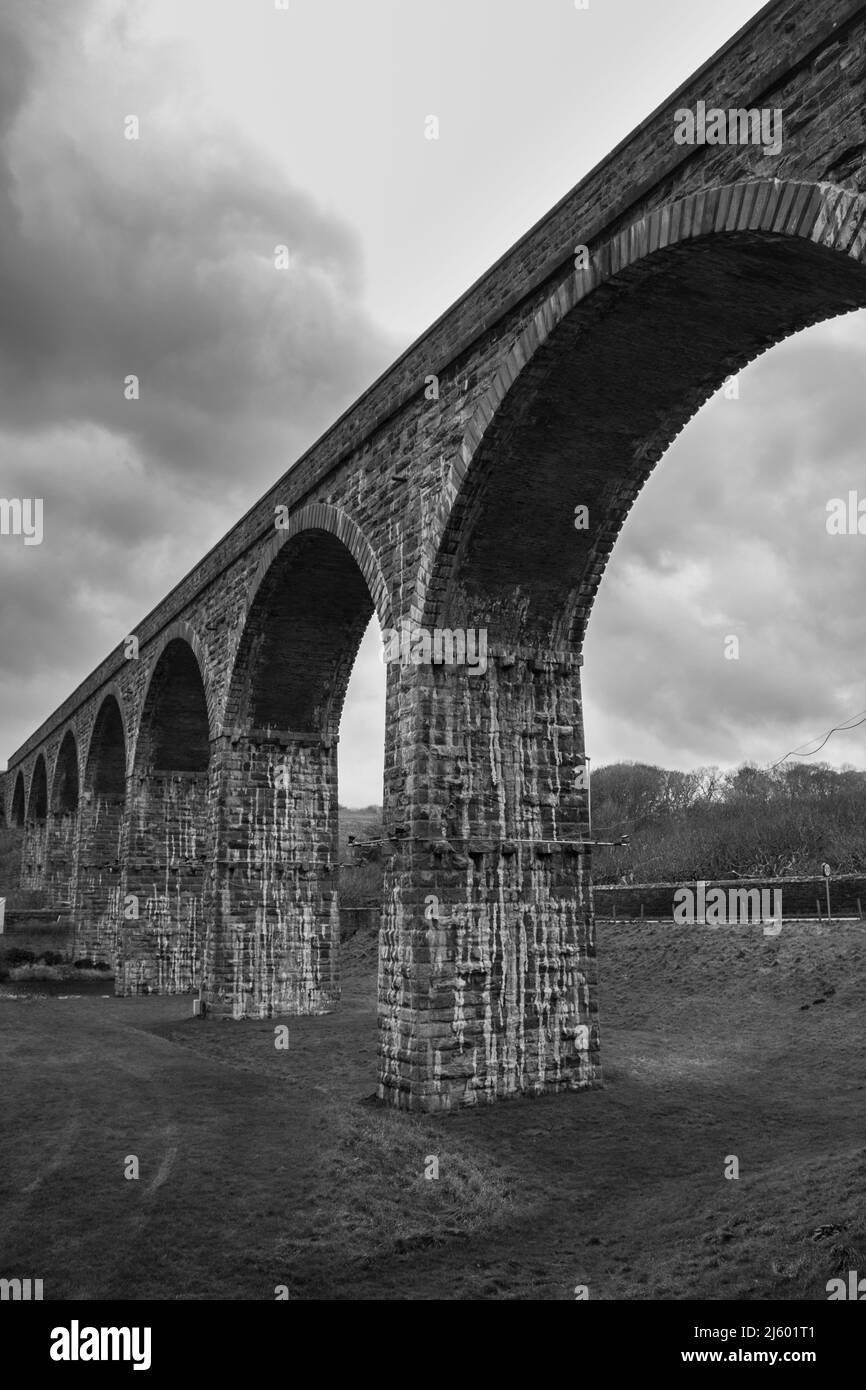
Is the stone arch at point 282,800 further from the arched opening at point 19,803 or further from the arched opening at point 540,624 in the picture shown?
the arched opening at point 19,803

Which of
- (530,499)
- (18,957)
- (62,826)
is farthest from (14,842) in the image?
(530,499)

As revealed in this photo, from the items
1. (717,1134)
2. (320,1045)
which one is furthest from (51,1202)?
(320,1045)

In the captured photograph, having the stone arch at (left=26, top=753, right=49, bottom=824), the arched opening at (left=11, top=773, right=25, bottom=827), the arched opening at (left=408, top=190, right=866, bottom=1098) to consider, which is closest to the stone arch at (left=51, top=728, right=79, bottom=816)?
the stone arch at (left=26, top=753, right=49, bottom=824)

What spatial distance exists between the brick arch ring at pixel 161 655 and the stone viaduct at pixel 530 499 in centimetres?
228

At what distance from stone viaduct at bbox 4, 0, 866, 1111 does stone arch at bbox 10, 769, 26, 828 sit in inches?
1486

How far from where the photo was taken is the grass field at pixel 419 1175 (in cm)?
660

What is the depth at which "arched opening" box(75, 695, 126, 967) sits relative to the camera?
98.6 ft

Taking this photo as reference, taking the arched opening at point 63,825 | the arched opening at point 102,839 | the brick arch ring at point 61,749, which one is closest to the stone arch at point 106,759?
the arched opening at point 102,839

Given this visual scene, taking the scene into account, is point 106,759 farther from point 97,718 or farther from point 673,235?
point 673,235

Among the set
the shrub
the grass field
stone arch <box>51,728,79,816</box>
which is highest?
stone arch <box>51,728,79,816</box>

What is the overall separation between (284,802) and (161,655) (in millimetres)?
6263

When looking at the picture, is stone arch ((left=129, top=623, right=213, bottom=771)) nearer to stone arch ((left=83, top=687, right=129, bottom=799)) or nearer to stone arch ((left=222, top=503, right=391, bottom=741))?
stone arch ((left=222, top=503, right=391, bottom=741))
